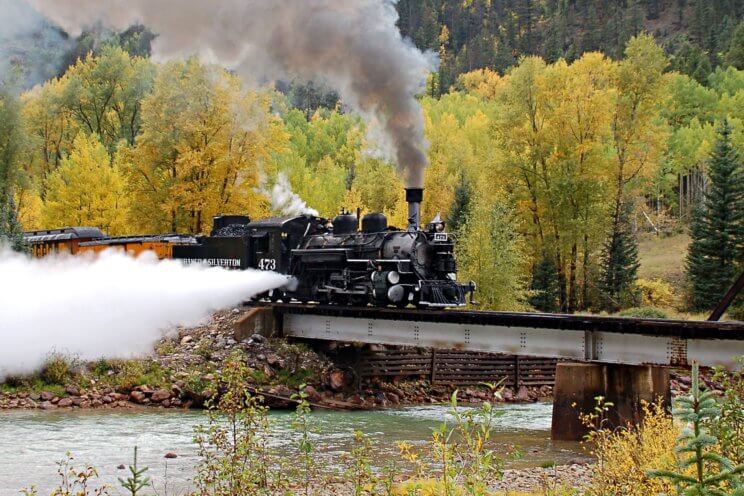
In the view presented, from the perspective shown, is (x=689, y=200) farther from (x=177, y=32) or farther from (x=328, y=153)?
(x=177, y=32)

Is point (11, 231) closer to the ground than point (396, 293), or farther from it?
farther from it

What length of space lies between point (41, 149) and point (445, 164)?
137 ft

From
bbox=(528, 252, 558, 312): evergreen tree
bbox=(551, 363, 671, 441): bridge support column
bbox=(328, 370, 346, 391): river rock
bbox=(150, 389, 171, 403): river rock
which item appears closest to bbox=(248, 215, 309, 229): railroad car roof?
bbox=(328, 370, 346, 391): river rock

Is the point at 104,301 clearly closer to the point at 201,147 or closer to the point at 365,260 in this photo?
the point at 365,260

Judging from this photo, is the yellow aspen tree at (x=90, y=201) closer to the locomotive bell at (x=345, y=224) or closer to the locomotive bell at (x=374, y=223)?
the locomotive bell at (x=345, y=224)

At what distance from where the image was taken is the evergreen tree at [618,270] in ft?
184

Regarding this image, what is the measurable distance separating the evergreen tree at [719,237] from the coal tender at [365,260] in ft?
80.3

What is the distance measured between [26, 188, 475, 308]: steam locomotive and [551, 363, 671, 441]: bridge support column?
611cm

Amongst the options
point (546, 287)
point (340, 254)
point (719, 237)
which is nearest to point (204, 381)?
point (340, 254)

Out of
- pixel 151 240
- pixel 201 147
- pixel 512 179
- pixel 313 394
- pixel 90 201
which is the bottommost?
pixel 313 394

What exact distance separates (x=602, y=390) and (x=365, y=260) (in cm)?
929

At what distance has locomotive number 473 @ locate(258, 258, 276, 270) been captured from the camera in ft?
119

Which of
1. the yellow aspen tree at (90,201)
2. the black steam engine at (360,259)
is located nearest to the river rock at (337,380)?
the black steam engine at (360,259)

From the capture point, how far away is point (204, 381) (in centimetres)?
3225
